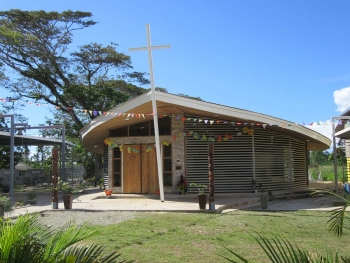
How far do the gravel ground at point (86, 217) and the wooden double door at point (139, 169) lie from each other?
5181mm

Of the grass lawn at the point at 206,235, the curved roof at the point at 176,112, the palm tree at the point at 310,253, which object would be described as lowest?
the grass lawn at the point at 206,235

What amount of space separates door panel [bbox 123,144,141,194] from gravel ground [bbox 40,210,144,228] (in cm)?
518

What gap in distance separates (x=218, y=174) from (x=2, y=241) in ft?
43.2

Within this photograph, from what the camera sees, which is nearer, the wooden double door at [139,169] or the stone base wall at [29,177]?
the wooden double door at [139,169]

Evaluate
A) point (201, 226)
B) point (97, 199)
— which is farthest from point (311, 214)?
point (97, 199)

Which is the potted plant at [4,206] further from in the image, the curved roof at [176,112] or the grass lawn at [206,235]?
the curved roof at [176,112]

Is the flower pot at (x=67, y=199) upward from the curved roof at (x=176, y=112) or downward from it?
downward

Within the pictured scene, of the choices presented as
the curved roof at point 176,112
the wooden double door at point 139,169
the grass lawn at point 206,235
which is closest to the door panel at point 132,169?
the wooden double door at point 139,169

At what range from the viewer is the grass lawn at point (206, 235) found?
5848mm

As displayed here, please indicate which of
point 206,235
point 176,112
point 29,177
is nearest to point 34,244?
point 206,235

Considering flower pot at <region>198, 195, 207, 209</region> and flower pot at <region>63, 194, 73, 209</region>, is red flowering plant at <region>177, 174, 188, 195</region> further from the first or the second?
flower pot at <region>63, 194, 73, 209</region>

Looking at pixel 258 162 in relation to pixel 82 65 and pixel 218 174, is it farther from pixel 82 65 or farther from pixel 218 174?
pixel 82 65

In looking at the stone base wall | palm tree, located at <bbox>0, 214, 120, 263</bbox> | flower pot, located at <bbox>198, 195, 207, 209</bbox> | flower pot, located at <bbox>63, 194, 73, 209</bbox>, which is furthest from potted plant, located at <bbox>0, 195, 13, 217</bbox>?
the stone base wall

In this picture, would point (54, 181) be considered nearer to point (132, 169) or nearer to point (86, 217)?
point (86, 217)
